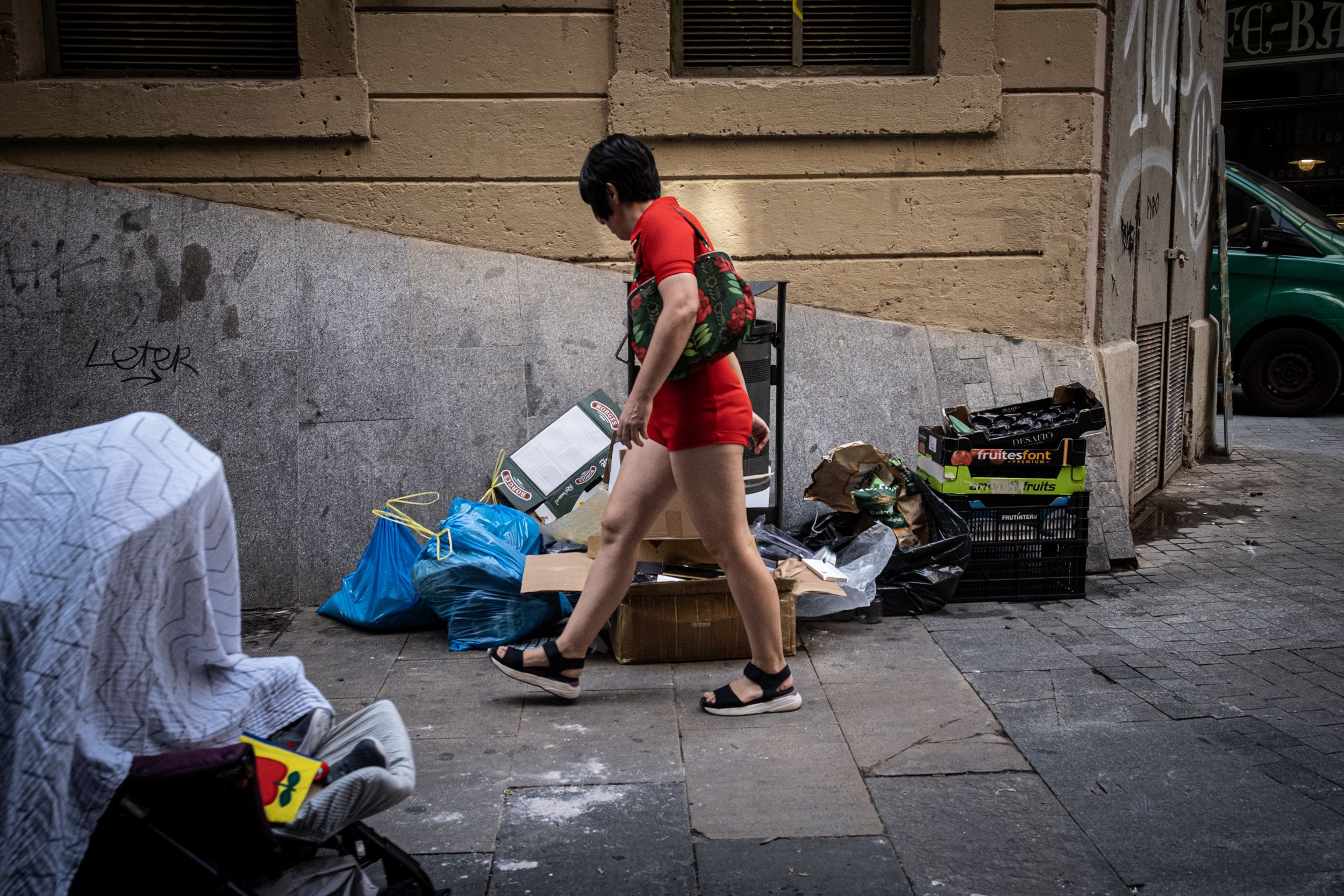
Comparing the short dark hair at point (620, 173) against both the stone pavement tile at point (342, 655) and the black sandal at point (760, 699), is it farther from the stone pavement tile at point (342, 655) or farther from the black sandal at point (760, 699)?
the stone pavement tile at point (342, 655)

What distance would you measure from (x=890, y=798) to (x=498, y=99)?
157 inches

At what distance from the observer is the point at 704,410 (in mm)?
3770

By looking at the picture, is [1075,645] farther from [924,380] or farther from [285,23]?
[285,23]

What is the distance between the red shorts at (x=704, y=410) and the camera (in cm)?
377

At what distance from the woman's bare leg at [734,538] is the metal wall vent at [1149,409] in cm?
396

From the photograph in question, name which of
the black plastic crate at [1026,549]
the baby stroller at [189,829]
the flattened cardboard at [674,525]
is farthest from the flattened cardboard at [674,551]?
the baby stroller at [189,829]

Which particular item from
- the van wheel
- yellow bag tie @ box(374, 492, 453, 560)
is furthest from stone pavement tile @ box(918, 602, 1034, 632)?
the van wheel

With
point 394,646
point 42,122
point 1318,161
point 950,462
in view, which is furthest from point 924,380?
point 1318,161

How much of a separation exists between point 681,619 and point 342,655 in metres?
1.36

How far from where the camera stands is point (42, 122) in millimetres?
5668

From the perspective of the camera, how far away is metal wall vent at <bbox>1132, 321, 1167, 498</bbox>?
24.2 ft

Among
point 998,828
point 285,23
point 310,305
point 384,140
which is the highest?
point 285,23

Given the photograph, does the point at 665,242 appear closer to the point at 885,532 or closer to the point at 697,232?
the point at 697,232

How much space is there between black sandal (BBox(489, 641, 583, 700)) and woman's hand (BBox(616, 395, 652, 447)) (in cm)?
86
